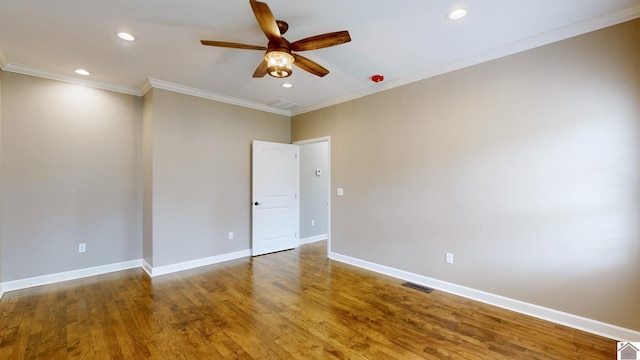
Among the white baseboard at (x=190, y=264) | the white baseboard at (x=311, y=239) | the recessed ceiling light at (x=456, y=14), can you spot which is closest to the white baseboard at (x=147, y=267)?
the white baseboard at (x=190, y=264)

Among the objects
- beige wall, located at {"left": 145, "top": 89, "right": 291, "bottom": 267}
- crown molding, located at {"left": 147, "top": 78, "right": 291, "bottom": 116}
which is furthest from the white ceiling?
beige wall, located at {"left": 145, "top": 89, "right": 291, "bottom": 267}

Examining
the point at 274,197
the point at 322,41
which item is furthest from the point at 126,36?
the point at 274,197

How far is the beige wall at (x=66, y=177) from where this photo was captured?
334 centimetres

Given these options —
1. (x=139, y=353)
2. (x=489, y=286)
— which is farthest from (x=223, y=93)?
(x=489, y=286)

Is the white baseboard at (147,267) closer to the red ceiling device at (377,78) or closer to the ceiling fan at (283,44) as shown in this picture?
the ceiling fan at (283,44)

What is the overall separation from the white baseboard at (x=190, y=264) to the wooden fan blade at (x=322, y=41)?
3500 millimetres

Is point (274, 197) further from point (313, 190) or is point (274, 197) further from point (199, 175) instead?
point (199, 175)

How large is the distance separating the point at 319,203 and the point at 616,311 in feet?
15.0

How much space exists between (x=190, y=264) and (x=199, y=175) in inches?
54.3

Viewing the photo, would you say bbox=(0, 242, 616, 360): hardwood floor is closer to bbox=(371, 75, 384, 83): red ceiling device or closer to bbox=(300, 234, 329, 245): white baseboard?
bbox=(300, 234, 329, 245): white baseboard

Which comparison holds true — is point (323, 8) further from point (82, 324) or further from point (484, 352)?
point (82, 324)

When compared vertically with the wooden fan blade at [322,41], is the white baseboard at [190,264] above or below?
below

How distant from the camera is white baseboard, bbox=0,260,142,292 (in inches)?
131

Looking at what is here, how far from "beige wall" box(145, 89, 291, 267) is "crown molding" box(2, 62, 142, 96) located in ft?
1.90
